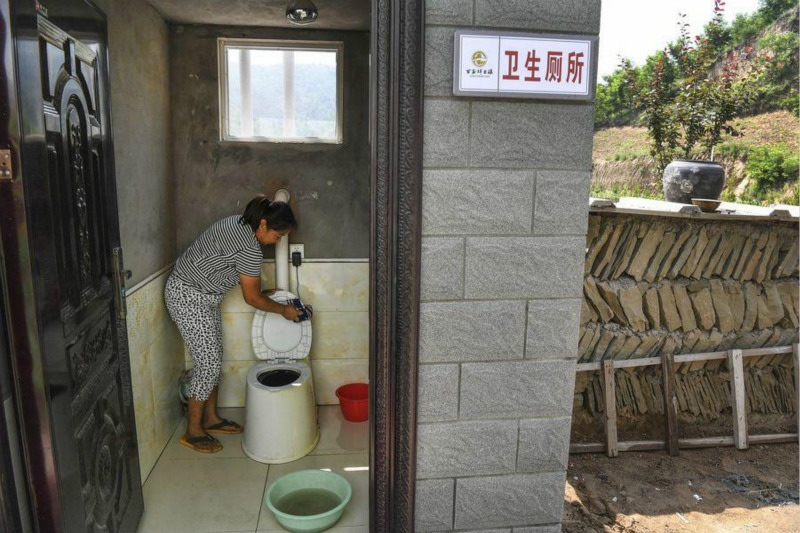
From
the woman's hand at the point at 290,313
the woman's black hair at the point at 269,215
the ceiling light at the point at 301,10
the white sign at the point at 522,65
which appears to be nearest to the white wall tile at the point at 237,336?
the woman's hand at the point at 290,313

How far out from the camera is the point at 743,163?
1273 cm

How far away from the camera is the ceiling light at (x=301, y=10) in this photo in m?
2.85

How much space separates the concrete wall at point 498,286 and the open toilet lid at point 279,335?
5.64ft

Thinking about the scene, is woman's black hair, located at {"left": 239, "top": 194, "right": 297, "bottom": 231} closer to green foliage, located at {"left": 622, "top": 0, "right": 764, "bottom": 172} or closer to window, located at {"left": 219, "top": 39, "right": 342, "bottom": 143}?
window, located at {"left": 219, "top": 39, "right": 342, "bottom": 143}

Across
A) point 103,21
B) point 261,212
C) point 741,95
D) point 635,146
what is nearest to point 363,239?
point 261,212

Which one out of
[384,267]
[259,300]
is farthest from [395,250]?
[259,300]

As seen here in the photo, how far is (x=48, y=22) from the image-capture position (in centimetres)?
164

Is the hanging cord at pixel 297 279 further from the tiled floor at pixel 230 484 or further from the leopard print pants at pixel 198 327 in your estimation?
the tiled floor at pixel 230 484

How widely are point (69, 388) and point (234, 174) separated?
1992 millimetres

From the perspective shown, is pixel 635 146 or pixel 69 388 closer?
pixel 69 388

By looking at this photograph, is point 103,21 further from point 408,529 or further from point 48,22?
point 408,529

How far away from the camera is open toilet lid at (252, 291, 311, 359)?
3.42m

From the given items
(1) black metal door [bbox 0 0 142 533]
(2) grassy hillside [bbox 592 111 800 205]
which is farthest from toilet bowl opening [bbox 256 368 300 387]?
(2) grassy hillside [bbox 592 111 800 205]

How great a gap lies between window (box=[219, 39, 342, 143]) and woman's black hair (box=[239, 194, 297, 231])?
641 millimetres
